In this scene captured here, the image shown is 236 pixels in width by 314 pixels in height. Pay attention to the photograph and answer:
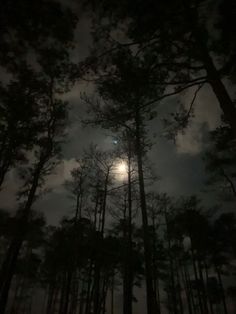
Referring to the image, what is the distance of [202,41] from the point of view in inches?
289

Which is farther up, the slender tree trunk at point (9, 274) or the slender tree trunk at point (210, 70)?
the slender tree trunk at point (210, 70)

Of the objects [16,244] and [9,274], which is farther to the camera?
[16,244]

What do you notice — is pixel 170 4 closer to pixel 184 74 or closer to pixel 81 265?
pixel 184 74

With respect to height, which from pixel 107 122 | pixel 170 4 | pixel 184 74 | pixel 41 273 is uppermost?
pixel 170 4

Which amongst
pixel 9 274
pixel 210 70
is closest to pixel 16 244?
pixel 9 274

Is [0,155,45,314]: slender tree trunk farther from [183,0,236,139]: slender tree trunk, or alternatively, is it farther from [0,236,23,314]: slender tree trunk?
[183,0,236,139]: slender tree trunk

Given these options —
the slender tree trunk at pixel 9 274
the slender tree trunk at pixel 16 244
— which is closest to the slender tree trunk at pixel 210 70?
the slender tree trunk at pixel 16 244

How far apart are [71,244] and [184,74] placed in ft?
58.4

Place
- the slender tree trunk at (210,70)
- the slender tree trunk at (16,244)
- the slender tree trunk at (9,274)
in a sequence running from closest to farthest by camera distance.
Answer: the slender tree trunk at (210,70) → the slender tree trunk at (9,274) → the slender tree trunk at (16,244)

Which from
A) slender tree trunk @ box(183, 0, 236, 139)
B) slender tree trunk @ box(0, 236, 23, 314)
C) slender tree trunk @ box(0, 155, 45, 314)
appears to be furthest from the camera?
slender tree trunk @ box(0, 155, 45, 314)

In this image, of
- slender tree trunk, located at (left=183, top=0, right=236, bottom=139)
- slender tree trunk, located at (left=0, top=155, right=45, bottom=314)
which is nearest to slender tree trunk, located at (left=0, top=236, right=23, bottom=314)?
slender tree trunk, located at (left=0, top=155, right=45, bottom=314)

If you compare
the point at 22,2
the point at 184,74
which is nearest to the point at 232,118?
the point at 184,74

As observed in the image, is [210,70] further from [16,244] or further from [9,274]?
[9,274]

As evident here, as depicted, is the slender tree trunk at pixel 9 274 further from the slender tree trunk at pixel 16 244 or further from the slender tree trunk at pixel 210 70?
the slender tree trunk at pixel 210 70
